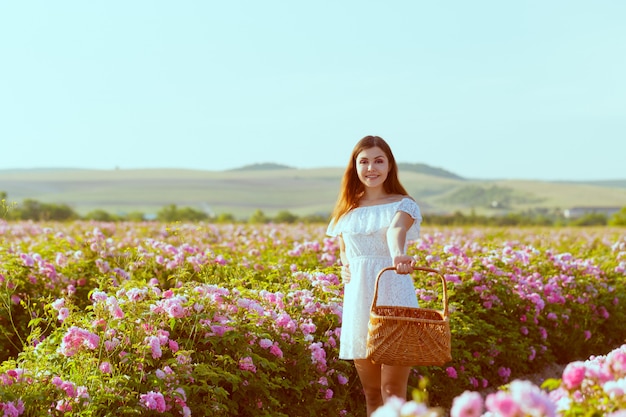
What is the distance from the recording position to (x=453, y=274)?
305 inches

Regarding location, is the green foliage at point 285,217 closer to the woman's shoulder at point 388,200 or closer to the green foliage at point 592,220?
the green foliage at point 592,220

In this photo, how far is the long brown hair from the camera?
15.5 feet

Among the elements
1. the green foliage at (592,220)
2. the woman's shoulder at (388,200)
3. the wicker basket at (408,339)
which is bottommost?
the green foliage at (592,220)

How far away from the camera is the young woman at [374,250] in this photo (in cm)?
446

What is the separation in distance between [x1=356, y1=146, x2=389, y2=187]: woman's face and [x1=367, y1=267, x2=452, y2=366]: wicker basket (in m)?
0.68

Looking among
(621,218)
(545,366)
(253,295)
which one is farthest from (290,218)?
(253,295)

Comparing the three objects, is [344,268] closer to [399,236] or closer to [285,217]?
[399,236]

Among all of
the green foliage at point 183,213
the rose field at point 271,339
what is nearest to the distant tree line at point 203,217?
the green foliage at point 183,213

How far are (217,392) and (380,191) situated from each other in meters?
1.43

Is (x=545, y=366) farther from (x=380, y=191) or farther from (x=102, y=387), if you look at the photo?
(x=102, y=387)

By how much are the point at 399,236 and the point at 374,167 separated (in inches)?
18.0

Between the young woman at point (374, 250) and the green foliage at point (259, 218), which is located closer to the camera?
the young woman at point (374, 250)

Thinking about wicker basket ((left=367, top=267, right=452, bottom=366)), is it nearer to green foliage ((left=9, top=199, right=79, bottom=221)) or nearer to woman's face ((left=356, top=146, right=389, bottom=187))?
woman's face ((left=356, top=146, right=389, bottom=187))

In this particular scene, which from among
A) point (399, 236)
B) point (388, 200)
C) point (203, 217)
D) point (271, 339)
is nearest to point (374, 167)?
point (388, 200)
